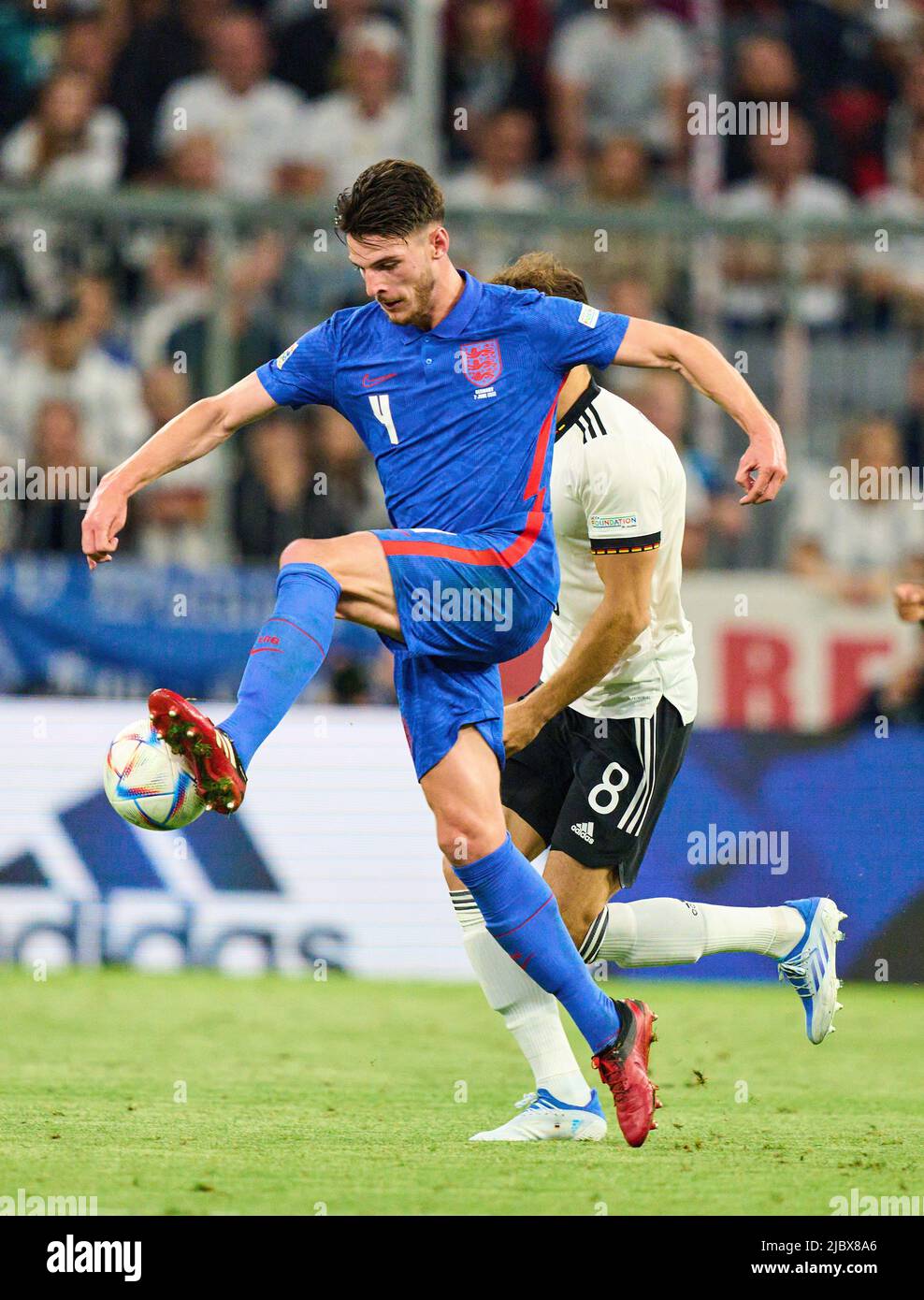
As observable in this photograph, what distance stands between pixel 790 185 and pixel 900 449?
103 inches

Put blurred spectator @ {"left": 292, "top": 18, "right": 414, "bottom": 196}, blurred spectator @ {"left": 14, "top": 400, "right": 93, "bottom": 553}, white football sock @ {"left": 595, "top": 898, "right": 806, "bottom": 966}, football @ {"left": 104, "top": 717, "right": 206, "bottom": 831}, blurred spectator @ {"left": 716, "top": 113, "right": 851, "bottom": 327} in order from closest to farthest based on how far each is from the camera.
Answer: football @ {"left": 104, "top": 717, "right": 206, "bottom": 831}
white football sock @ {"left": 595, "top": 898, "right": 806, "bottom": 966}
blurred spectator @ {"left": 14, "top": 400, "right": 93, "bottom": 553}
blurred spectator @ {"left": 716, "top": 113, "right": 851, "bottom": 327}
blurred spectator @ {"left": 292, "top": 18, "right": 414, "bottom": 196}

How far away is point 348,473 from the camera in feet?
37.9

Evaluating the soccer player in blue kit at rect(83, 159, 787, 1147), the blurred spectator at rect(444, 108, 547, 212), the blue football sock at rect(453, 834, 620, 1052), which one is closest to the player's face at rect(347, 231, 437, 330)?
the soccer player in blue kit at rect(83, 159, 787, 1147)

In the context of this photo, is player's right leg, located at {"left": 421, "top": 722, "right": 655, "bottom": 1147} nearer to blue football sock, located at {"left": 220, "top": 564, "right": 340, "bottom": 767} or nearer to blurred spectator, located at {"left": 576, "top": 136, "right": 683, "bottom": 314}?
blue football sock, located at {"left": 220, "top": 564, "right": 340, "bottom": 767}

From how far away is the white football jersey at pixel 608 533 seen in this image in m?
6.27

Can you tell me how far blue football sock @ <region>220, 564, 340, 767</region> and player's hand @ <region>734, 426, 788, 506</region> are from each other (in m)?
1.08

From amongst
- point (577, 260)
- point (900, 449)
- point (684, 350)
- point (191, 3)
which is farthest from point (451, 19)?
point (684, 350)

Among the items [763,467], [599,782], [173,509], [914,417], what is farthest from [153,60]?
[763,467]

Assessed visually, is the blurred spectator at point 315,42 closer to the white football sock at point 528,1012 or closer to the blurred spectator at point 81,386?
the blurred spectator at point 81,386

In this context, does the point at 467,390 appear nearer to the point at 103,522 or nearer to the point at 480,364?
the point at 480,364

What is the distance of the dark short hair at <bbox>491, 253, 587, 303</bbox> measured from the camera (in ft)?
20.5

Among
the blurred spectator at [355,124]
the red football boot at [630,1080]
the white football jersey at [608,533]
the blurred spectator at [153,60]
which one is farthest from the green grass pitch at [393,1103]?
the blurred spectator at [153,60]

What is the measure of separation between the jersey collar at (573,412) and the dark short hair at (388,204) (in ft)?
3.94
